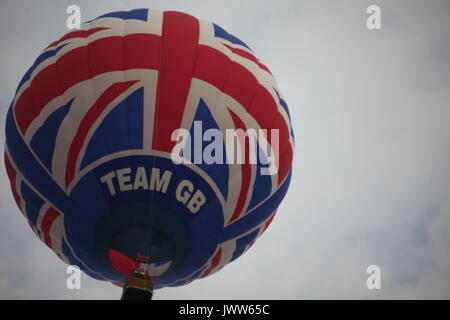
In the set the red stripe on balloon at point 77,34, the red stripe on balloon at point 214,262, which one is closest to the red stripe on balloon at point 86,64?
the red stripe on balloon at point 77,34

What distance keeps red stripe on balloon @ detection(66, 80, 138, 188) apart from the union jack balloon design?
2cm

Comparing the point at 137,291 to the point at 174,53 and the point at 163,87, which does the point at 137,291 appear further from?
the point at 174,53

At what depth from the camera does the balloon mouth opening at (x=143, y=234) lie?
5773mm

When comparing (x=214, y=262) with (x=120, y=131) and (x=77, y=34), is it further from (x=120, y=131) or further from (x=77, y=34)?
(x=77, y=34)

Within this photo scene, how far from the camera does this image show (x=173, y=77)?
244 inches

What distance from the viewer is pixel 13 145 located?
6.66 metres

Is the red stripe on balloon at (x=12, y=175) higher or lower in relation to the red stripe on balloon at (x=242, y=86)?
lower

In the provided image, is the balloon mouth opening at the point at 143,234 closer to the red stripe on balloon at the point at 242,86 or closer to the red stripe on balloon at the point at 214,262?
the red stripe on balloon at the point at 214,262

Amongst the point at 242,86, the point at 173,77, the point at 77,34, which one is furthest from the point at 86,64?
the point at 242,86

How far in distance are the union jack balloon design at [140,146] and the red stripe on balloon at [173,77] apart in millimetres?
16

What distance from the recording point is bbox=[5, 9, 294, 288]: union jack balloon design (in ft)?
19.1

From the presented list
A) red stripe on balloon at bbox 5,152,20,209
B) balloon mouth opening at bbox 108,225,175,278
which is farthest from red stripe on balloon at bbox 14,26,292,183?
balloon mouth opening at bbox 108,225,175,278

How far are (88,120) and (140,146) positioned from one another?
2.95 ft
